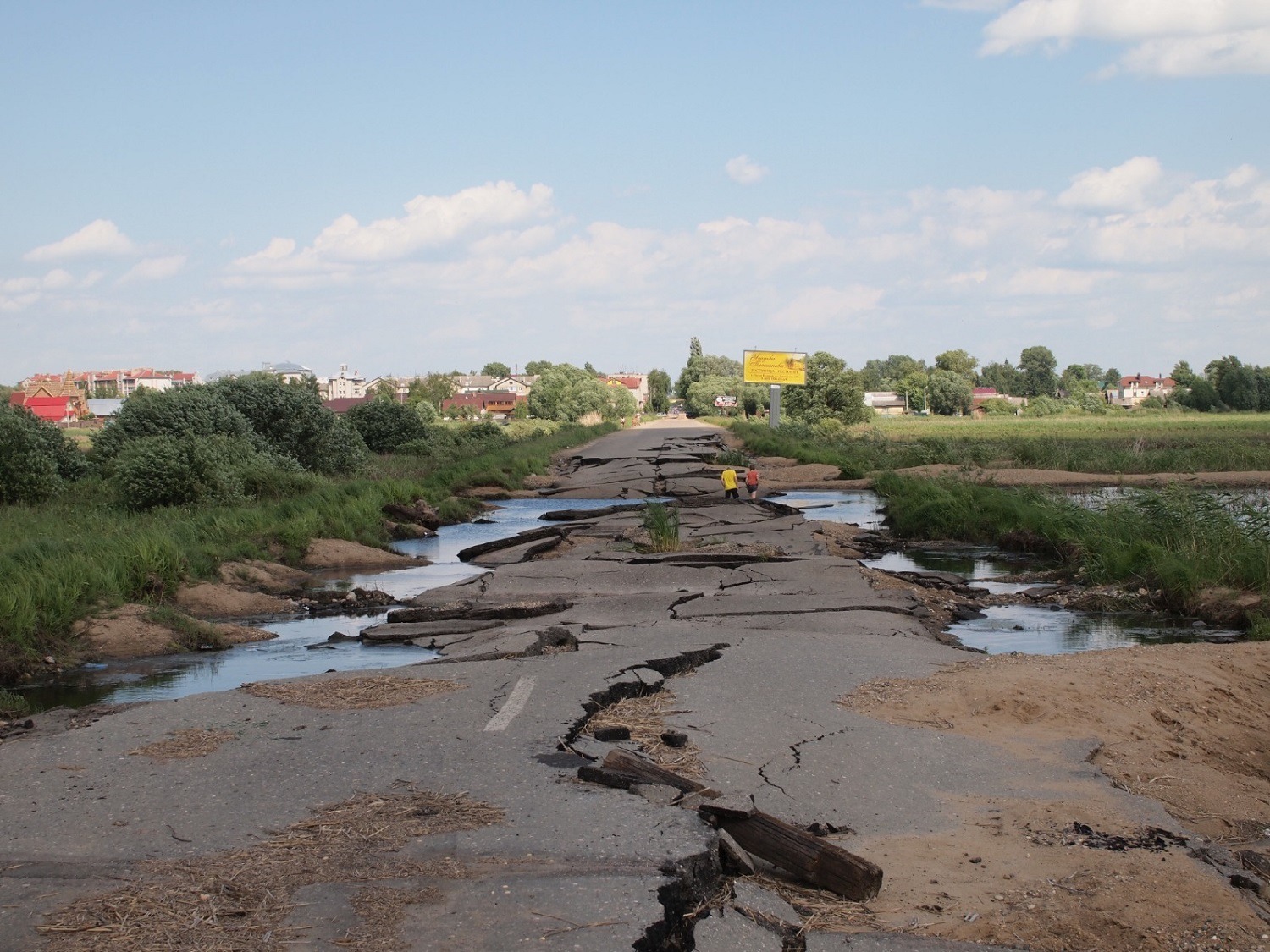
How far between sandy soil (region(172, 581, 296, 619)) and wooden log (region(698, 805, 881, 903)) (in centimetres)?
1060

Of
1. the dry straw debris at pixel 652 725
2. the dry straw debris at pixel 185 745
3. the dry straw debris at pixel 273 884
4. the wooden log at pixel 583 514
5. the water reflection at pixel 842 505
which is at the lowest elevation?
the water reflection at pixel 842 505

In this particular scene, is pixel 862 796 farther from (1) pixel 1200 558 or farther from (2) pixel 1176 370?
(2) pixel 1176 370

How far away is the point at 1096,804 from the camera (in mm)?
5930

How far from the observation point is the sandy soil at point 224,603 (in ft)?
46.6

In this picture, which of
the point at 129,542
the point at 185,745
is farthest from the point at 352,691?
the point at 129,542

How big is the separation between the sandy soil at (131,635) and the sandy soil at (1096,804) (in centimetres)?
741

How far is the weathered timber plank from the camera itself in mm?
4703

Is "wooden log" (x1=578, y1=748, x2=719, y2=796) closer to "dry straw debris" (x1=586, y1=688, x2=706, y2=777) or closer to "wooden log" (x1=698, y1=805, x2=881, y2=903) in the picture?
"dry straw debris" (x1=586, y1=688, x2=706, y2=777)

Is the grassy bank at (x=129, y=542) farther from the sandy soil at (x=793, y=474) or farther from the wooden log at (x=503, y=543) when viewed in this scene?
the sandy soil at (x=793, y=474)

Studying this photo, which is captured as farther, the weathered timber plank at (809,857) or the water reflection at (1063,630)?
the water reflection at (1063,630)

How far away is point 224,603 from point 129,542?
4.99ft

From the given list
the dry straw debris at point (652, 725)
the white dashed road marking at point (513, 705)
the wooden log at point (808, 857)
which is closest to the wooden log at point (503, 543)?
the white dashed road marking at point (513, 705)

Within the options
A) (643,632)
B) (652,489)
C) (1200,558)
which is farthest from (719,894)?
(652,489)

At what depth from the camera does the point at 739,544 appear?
18375 mm
